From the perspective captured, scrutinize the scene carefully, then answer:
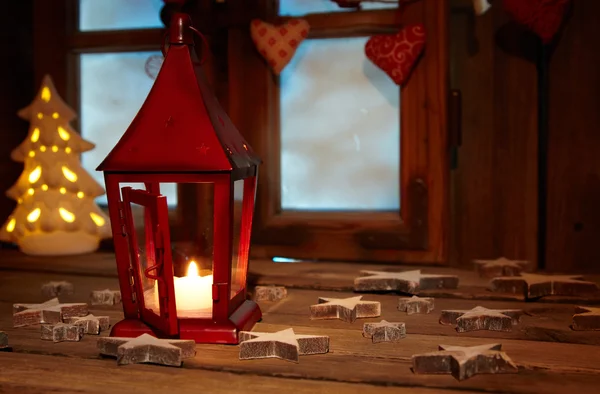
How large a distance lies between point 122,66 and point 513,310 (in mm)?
1334

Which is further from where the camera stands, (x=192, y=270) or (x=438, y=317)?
(x=438, y=317)

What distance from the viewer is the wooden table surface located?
2.91 feet

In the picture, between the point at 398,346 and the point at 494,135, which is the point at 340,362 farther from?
the point at 494,135

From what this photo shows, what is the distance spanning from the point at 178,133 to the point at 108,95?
1.08 meters

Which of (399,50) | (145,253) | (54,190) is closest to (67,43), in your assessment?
(54,190)

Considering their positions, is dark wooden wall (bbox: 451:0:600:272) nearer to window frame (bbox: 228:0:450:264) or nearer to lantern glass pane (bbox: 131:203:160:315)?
window frame (bbox: 228:0:450:264)

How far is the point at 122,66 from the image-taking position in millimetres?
2010

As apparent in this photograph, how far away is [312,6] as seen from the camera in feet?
6.01

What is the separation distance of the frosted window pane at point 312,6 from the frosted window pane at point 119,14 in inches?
14.9

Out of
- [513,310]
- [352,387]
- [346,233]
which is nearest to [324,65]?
[346,233]

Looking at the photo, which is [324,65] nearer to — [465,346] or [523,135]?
[523,135]

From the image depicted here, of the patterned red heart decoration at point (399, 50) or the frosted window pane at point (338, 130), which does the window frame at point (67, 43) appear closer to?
the frosted window pane at point (338, 130)

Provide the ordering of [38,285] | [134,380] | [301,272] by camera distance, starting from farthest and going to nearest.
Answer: [301,272] → [38,285] → [134,380]

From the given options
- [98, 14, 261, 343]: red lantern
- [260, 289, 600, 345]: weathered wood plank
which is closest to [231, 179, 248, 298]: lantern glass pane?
[98, 14, 261, 343]: red lantern
